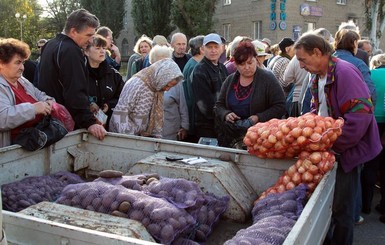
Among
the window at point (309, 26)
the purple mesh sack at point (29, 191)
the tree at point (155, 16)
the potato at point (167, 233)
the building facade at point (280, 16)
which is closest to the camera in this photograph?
the potato at point (167, 233)

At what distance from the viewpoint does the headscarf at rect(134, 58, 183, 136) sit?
433cm

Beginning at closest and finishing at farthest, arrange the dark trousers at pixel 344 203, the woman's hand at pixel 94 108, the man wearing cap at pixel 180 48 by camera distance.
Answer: the dark trousers at pixel 344 203 < the woman's hand at pixel 94 108 < the man wearing cap at pixel 180 48

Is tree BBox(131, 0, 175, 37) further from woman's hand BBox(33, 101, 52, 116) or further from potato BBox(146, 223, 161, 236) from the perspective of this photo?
potato BBox(146, 223, 161, 236)

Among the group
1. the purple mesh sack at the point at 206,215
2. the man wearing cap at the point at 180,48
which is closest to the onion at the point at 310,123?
the purple mesh sack at the point at 206,215

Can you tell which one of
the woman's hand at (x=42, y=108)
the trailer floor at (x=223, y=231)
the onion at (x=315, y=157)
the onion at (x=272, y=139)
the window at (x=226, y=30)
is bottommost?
the trailer floor at (x=223, y=231)

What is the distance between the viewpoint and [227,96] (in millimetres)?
4457

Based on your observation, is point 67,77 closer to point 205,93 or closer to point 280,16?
point 205,93

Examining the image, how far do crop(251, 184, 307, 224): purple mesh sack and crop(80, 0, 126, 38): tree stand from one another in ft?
118

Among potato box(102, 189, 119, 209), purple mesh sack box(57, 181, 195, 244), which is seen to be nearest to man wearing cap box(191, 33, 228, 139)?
purple mesh sack box(57, 181, 195, 244)

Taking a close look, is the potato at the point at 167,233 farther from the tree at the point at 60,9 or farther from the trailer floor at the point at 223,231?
the tree at the point at 60,9

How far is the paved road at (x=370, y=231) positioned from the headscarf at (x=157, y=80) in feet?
8.19

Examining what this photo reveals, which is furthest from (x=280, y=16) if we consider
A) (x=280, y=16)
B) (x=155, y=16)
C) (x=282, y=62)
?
(x=282, y=62)

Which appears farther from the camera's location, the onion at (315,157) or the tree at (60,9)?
the tree at (60,9)

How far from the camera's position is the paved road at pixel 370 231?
4555mm
